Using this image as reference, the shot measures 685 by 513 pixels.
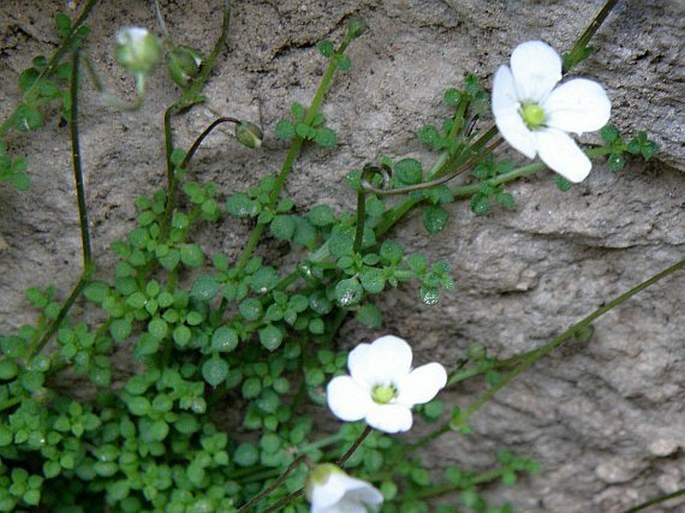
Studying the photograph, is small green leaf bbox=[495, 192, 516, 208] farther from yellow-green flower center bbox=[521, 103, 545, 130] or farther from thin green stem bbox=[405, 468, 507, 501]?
thin green stem bbox=[405, 468, 507, 501]

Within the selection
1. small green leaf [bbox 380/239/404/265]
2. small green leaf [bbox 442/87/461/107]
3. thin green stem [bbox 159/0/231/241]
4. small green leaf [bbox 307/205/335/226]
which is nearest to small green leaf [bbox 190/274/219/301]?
thin green stem [bbox 159/0/231/241]

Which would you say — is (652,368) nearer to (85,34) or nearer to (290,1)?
(290,1)

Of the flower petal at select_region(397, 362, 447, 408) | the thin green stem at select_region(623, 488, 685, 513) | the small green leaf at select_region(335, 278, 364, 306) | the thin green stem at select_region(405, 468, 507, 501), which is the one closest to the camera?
the flower petal at select_region(397, 362, 447, 408)

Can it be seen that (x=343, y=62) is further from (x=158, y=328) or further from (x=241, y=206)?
(x=158, y=328)

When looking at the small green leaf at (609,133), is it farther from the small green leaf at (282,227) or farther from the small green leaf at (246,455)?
the small green leaf at (246,455)

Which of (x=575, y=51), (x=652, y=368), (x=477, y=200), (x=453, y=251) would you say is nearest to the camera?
(x=575, y=51)

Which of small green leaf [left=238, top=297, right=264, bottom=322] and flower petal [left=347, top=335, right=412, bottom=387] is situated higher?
small green leaf [left=238, top=297, right=264, bottom=322]

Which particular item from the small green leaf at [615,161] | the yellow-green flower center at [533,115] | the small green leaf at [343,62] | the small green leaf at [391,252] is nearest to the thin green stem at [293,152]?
the small green leaf at [343,62]

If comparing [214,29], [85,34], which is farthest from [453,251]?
[85,34]
